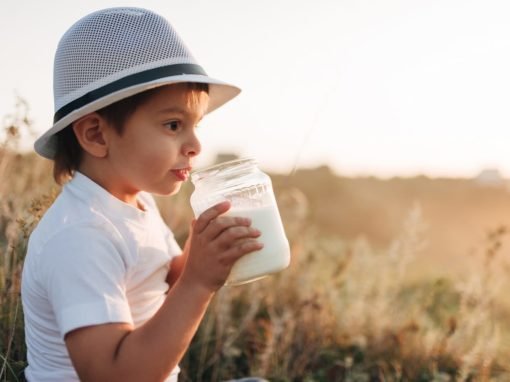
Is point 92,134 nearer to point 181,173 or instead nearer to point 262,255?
point 181,173

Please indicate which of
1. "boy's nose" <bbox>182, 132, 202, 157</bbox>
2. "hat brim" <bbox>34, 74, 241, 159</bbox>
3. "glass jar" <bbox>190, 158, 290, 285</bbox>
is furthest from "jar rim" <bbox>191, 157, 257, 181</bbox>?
"hat brim" <bbox>34, 74, 241, 159</bbox>

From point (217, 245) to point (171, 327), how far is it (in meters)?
0.25

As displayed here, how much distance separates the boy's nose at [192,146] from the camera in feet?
6.40

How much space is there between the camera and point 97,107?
191 cm

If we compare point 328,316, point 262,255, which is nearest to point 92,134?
point 262,255

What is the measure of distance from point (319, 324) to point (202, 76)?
193 centimetres

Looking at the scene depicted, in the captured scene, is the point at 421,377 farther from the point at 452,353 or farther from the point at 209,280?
the point at 209,280

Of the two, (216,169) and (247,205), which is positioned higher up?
(216,169)

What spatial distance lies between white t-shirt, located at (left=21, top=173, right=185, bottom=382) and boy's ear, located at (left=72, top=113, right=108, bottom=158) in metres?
0.10

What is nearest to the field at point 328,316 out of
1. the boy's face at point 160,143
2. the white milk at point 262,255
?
the boy's face at point 160,143

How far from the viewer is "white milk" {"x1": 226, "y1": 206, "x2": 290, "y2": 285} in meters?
1.82

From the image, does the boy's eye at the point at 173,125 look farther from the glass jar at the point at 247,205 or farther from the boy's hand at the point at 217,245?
the boy's hand at the point at 217,245

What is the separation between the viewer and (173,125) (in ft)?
6.43

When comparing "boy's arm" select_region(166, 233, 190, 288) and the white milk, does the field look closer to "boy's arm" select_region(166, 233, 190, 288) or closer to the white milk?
"boy's arm" select_region(166, 233, 190, 288)
